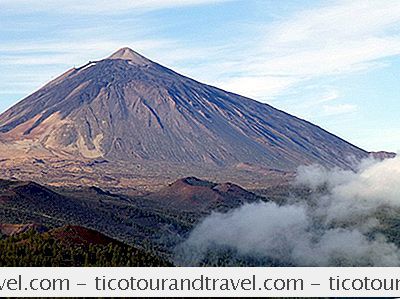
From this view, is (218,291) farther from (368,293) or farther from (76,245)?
(76,245)

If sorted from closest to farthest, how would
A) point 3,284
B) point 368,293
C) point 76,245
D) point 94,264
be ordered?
point 368,293
point 3,284
point 94,264
point 76,245

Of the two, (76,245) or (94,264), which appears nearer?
(94,264)

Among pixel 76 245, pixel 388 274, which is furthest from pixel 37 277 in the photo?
pixel 76 245

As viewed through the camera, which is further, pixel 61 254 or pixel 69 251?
pixel 69 251

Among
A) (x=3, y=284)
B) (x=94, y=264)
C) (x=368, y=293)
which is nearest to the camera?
(x=368, y=293)

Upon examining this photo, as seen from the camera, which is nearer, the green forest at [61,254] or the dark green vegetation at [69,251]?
the green forest at [61,254]

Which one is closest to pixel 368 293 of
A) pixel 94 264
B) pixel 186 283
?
pixel 186 283

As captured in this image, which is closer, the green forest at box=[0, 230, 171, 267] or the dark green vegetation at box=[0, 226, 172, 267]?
the green forest at box=[0, 230, 171, 267]

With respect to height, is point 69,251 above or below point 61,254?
above
